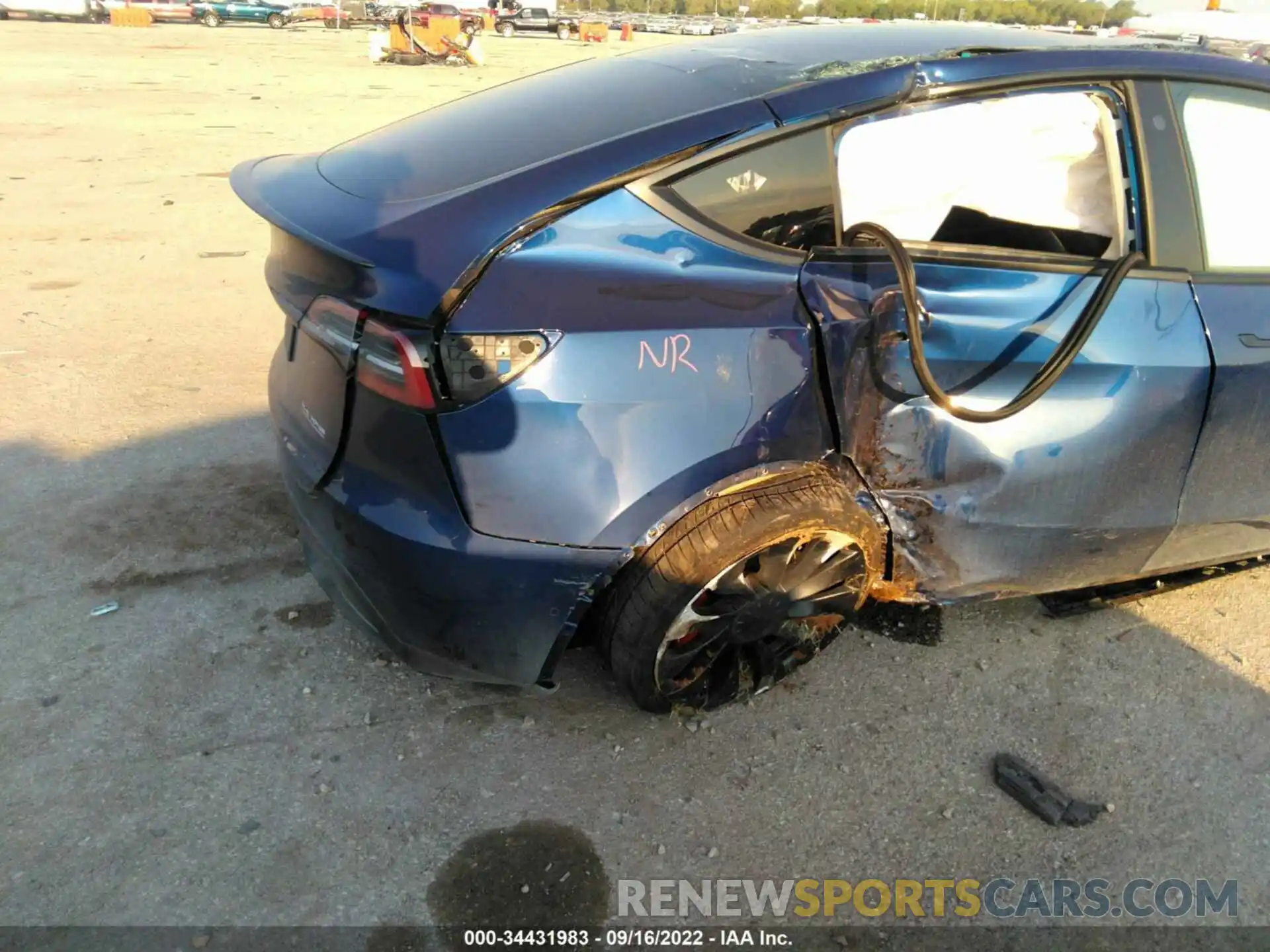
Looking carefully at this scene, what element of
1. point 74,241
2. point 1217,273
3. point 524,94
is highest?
point 524,94

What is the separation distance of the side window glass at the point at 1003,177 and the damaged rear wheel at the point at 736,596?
0.81 metres

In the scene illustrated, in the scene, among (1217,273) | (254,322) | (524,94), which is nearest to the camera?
(1217,273)

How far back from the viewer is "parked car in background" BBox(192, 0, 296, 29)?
3519cm

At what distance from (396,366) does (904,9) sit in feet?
243

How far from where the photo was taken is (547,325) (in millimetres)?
1926

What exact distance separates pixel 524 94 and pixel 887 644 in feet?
6.62

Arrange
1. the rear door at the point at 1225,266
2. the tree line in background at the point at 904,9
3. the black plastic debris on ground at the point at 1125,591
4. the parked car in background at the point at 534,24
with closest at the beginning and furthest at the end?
1. the rear door at the point at 1225,266
2. the black plastic debris on ground at the point at 1125,591
3. the parked car in background at the point at 534,24
4. the tree line in background at the point at 904,9

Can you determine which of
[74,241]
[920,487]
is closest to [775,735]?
[920,487]

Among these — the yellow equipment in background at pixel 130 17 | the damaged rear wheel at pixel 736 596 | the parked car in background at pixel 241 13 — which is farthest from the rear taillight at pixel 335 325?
the parked car in background at pixel 241 13

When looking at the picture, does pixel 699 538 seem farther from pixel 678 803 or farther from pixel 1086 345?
pixel 1086 345

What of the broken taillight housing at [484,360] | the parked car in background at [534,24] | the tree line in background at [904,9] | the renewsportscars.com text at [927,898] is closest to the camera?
the broken taillight housing at [484,360]

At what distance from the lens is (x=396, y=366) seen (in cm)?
195

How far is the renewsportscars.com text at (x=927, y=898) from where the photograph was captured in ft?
6.65

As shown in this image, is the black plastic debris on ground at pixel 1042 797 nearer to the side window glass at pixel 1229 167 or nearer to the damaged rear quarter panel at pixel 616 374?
the damaged rear quarter panel at pixel 616 374
